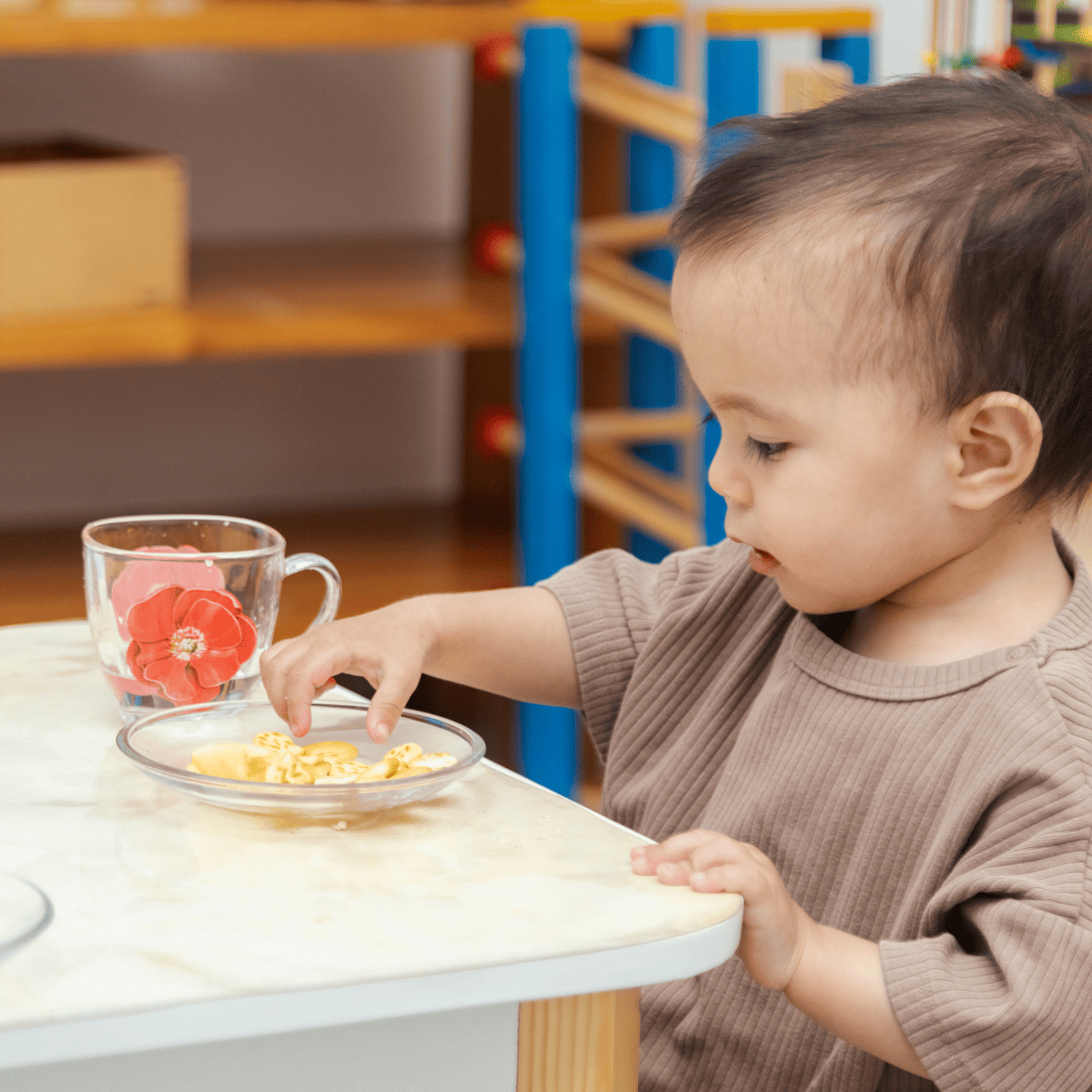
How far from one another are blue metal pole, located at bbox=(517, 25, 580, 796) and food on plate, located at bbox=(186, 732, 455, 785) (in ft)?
4.28

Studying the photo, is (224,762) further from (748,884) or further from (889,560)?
(889,560)

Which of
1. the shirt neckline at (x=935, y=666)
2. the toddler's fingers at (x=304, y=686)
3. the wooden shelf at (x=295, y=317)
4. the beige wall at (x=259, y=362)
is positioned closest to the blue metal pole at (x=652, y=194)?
the wooden shelf at (x=295, y=317)

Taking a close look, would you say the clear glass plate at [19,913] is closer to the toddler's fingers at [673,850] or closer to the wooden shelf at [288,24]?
the toddler's fingers at [673,850]

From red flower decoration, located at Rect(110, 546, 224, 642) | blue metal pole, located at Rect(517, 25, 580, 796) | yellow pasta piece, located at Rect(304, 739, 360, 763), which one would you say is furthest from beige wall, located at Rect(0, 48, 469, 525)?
yellow pasta piece, located at Rect(304, 739, 360, 763)

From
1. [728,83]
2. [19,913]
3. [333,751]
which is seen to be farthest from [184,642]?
[728,83]

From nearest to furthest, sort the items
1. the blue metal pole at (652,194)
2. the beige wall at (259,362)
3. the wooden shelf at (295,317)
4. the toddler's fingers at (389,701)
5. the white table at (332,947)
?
the white table at (332,947)
the toddler's fingers at (389,701)
the wooden shelf at (295,317)
the blue metal pole at (652,194)
the beige wall at (259,362)

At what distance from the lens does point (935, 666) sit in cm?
76

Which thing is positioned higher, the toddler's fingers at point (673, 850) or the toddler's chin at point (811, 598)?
the toddler's chin at point (811, 598)

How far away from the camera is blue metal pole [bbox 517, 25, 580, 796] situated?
1.91m

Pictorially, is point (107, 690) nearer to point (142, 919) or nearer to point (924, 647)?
point (142, 919)

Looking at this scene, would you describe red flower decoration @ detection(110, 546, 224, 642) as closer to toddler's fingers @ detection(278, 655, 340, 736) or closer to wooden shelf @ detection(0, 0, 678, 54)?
toddler's fingers @ detection(278, 655, 340, 736)

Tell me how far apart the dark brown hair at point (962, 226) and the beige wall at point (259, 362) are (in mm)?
1789

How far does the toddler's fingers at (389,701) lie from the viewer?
2.27 ft

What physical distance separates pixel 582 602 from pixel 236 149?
1.71 metres
